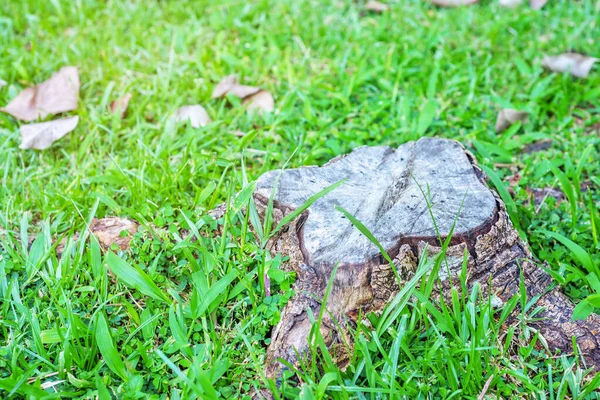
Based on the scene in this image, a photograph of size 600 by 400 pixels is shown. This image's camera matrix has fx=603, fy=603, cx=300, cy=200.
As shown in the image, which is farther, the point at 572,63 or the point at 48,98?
the point at 572,63

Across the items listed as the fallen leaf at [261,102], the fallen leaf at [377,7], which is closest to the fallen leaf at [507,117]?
the fallen leaf at [261,102]

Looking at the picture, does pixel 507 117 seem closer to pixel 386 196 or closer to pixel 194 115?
pixel 386 196

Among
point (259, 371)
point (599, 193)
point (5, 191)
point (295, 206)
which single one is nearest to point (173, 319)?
point (259, 371)

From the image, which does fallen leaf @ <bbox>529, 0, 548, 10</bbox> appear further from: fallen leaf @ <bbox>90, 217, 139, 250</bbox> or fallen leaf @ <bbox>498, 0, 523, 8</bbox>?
fallen leaf @ <bbox>90, 217, 139, 250</bbox>

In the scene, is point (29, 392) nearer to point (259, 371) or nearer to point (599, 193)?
point (259, 371)

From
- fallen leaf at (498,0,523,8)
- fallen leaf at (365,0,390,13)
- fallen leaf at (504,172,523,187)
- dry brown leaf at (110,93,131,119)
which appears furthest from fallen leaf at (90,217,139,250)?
fallen leaf at (498,0,523,8)

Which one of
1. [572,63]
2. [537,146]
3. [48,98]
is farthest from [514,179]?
[48,98]
